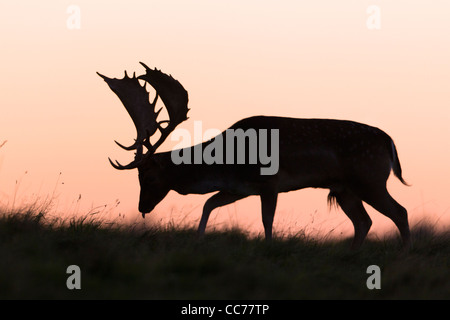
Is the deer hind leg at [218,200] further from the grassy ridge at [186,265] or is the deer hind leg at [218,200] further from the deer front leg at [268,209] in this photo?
the deer front leg at [268,209]

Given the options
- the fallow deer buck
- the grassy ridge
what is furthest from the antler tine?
the grassy ridge

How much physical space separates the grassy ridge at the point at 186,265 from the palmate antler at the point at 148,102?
5.49ft

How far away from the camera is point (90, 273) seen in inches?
329

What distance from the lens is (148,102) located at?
12.3 metres

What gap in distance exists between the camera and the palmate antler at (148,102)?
12.2 meters

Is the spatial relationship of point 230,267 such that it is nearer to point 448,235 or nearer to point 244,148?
A: point 244,148

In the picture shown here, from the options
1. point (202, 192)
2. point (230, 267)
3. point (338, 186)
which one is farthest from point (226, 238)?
point (230, 267)

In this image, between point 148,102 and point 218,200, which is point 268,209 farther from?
point 148,102

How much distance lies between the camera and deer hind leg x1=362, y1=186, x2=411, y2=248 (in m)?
11.9

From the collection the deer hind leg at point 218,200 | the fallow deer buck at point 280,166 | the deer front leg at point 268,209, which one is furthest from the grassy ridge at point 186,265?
the fallow deer buck at point 280,166

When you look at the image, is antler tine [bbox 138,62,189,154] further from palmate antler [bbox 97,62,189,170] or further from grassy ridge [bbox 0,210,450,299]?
grassy ridge [bbox 0,210,450,299]

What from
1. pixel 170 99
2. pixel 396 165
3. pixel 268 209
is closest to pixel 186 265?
pixel 268 209

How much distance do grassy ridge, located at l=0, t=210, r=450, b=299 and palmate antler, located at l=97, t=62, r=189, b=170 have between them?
1673 millimetres
